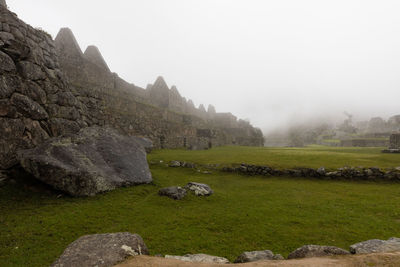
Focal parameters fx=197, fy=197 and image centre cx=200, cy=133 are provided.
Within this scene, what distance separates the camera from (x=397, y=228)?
5625mm

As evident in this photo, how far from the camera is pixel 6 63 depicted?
26.4 feet

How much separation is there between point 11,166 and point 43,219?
3682mm

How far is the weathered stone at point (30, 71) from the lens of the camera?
8.77 metres

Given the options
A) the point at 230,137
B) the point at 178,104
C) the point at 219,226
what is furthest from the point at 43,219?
the point at 230,137

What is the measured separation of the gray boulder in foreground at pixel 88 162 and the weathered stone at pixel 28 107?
1.53m

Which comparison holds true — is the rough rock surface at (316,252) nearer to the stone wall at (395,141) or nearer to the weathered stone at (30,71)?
the weathered stone at (30,71)

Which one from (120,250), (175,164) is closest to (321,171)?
(175,164)

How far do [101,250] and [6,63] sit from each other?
9435mm

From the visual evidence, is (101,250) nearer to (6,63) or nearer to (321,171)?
(6,63)

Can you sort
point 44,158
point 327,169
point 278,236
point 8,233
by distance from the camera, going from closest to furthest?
point 8,233, point 278,236, point 44,158, point 327,169

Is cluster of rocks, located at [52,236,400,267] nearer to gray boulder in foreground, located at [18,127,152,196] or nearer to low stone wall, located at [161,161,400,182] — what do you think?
gray boulder in foreground, located at [18,127,152,196]

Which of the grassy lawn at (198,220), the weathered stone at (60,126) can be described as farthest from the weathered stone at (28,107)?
the grassy lawn at (198,220)

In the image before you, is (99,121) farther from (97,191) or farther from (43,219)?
(43,219)

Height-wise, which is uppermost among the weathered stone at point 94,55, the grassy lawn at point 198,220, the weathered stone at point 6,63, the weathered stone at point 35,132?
the weathered stone at point 94,55
